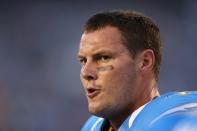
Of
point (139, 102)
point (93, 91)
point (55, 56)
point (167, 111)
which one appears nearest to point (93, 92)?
point (93, 91)

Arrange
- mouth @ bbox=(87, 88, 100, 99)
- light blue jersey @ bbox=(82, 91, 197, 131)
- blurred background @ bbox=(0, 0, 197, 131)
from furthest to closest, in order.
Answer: blurred background @ bbox=(0, 0, 197, 131) < mouth @ bbox=(87, 88, 100, 99) < light blue jersey @ bbox=(82, 91, 197, 131)

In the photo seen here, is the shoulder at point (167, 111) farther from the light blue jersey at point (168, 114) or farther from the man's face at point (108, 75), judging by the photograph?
the man's face at point (108, 75)

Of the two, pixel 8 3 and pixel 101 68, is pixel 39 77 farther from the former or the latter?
pixel 101 68

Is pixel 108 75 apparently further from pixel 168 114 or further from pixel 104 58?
pixel 168 114

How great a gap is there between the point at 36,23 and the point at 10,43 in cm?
29

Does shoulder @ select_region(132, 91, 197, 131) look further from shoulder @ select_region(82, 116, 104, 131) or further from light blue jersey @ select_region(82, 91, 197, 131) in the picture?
shoulder @ select_region(82, 116, 104, 131)

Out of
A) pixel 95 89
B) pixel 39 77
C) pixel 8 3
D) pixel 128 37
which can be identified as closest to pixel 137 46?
pixel 128 37

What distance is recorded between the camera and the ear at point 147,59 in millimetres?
1054

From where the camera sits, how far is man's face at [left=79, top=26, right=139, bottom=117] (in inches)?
39.2

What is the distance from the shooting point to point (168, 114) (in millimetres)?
807

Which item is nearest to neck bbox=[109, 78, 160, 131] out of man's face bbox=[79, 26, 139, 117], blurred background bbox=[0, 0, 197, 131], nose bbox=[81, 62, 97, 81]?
man's face bbox=[79, 26, 139, 117]

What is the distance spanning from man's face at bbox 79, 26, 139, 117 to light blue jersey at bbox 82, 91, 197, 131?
0.38 ft

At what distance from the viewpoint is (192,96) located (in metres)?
0.88

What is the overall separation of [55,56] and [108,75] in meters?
2.43
